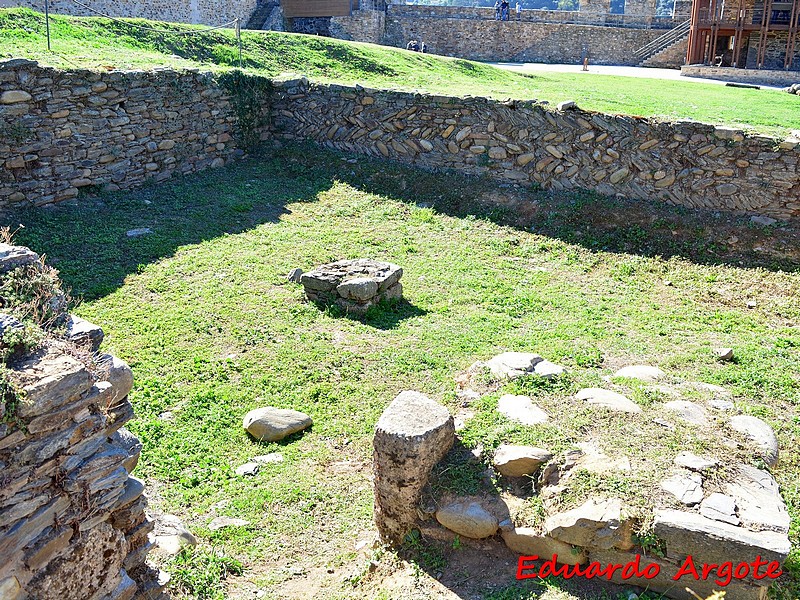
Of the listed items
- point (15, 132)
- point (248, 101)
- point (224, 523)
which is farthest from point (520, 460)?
point (248, 101)

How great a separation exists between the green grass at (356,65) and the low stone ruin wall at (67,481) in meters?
9.14

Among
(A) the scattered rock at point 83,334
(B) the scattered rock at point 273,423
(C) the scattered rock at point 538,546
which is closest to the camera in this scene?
(A) the scattered rock at point 83,334

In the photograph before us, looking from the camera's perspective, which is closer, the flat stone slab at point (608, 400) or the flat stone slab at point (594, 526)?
the flat stone slab at point (594, 526)

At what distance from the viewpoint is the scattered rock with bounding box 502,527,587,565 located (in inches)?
175

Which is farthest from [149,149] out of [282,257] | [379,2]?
[379,2]

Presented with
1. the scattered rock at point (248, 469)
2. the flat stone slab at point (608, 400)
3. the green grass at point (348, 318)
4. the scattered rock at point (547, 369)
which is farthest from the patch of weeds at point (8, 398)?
the scattered rock at point (547, 369)

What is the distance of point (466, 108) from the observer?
1286 cm

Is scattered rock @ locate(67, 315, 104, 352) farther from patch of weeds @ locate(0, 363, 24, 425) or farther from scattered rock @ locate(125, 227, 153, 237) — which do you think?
scattered rock @ locate(125, 227, 153, 237)

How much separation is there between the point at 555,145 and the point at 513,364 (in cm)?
645

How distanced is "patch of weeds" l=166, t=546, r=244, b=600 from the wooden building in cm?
3268

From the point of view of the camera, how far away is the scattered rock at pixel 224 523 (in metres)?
5.28

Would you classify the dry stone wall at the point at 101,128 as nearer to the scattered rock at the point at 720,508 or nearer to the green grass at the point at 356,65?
the green grass at the point at 356,65

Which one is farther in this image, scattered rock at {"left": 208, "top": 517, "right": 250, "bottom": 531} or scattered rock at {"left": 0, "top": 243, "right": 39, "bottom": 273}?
scattered rock at {"left": 208, "top": 517, "right": 250, "bottom": 531}

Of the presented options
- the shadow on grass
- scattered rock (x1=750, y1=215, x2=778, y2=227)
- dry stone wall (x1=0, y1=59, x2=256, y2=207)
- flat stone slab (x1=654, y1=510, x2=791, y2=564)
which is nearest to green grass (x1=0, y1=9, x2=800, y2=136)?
dry stone wall (x1=0, y1=59, x2=256, y2=207)
